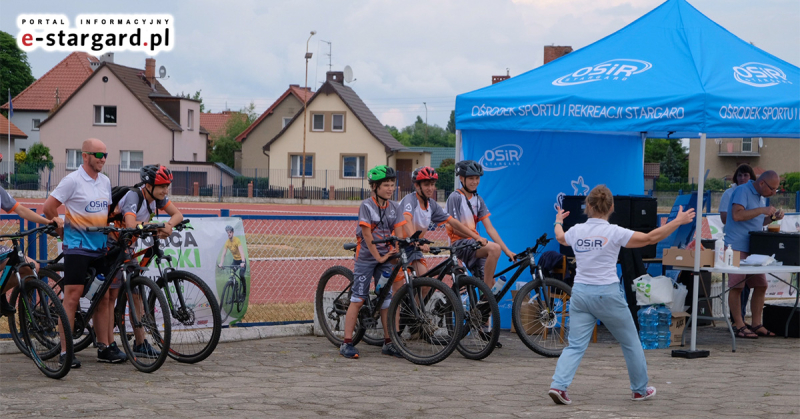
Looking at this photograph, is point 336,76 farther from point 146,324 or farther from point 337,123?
point 146,324

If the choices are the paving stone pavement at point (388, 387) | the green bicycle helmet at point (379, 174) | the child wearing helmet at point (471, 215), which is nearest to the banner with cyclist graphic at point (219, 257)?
the paving stone pavement at point (388, 387)

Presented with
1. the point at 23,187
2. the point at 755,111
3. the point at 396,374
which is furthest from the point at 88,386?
the point at 23,187

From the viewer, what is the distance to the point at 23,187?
A: 153 feet

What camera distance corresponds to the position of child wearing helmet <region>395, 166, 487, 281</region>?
8.07 m

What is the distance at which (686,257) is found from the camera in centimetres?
855

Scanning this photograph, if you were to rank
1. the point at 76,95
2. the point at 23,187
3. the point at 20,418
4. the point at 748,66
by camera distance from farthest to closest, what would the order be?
the point at 76,95, the point at 23,187, the point at 748,66, the point at 20,418

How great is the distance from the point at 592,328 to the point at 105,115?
53.1 metres

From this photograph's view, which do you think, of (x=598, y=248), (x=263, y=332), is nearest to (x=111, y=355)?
(x=263, y=332)

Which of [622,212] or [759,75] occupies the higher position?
[759,75]

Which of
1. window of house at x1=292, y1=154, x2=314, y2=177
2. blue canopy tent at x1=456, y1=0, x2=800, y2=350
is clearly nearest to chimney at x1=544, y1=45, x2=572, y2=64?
window of house at x1=292, y1=154, x2=314, y2=177

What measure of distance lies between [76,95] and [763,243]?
170ft

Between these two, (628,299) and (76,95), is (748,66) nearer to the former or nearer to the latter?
(628,299)

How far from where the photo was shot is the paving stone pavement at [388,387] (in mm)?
5809

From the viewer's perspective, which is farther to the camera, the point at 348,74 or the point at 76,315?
the point at 348,74
